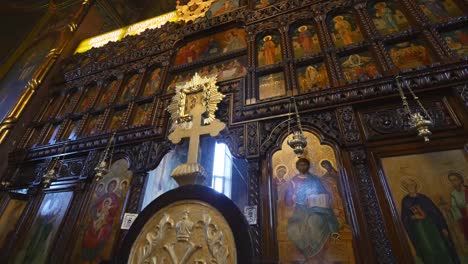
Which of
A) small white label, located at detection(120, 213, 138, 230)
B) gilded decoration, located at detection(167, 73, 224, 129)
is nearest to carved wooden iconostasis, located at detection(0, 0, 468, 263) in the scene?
small white label, located at detection(120, 213, 138, 230)

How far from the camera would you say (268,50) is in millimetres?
4773

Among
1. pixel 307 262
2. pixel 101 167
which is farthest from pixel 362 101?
pixel 101 167

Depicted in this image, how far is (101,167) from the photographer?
359 centimetres

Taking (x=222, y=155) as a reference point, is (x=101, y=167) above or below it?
below

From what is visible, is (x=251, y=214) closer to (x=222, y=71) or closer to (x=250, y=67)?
(x=250, y=67)

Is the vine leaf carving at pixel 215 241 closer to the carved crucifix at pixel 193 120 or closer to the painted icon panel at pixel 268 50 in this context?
the carved crucifix at pixel 193 120

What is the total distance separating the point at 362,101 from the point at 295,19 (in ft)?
8.01

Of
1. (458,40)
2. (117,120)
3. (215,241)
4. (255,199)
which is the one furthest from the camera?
(117,120)

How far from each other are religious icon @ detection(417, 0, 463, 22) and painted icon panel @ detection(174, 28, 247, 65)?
3087 mm

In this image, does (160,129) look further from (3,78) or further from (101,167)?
(3,78)

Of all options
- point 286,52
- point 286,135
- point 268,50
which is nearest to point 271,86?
point 286,52

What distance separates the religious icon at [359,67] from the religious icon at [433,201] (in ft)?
4.47

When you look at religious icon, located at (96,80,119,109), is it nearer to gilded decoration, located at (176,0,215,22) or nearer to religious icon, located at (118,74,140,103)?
religious icon, located at (118,74,140,103)

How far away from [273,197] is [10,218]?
4914mm
